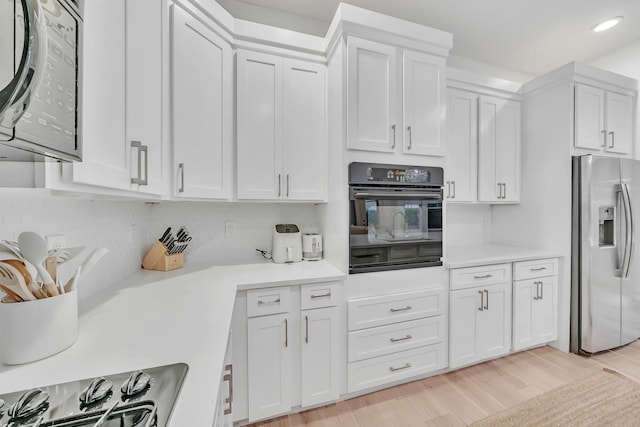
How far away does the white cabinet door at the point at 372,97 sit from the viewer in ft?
→ 5.78

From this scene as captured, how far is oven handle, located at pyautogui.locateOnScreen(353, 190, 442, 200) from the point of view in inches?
69.9

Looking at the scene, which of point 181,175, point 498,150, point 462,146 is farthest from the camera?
point 498,150

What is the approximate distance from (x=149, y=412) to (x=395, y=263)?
5.30 feet

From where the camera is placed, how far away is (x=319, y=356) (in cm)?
166

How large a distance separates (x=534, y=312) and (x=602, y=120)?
1933 mm

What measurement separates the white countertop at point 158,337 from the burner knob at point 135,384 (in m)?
0.08

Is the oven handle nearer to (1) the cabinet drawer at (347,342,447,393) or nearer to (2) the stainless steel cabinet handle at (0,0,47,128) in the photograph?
(1) the cabinet drawer at (347,342,447,393)

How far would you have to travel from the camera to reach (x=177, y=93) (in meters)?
1.50

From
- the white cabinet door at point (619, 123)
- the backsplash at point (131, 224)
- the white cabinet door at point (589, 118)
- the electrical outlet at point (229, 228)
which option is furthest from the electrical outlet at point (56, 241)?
the white cabinet door at point (619, 123)

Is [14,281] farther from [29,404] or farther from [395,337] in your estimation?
[395,337]

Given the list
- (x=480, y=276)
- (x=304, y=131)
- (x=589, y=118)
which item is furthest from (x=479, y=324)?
(x=589, y=118)

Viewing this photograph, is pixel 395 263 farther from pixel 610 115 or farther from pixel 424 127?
pixel 610 115

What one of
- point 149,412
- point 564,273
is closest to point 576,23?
point 564,273

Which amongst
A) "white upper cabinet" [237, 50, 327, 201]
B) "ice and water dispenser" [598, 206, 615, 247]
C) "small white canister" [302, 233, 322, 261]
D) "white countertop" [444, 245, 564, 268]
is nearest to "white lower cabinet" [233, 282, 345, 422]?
"small white canister" [302, 233, 322, 261]
